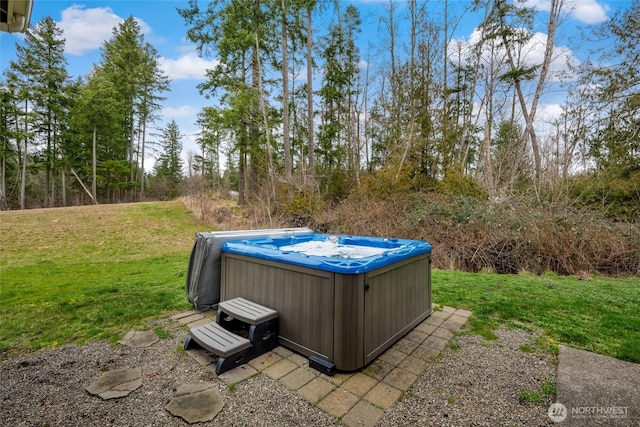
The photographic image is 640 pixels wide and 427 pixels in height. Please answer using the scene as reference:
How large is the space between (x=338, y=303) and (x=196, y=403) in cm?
108

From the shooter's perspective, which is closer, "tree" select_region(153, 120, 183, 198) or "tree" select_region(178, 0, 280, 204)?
"tree" select_region(178, 0, 280, 204)

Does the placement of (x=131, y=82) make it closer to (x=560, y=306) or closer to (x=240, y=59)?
(x=240, y=59)

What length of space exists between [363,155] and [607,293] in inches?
367

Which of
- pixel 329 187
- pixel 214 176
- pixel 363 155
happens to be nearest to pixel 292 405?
pixel 329 187

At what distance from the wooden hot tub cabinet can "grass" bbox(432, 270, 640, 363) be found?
2.77 ft

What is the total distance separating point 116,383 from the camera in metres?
1.98

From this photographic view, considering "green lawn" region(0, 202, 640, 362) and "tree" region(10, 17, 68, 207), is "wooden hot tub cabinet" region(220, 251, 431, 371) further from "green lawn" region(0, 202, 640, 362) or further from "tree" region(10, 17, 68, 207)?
"tree" region(10, 17, 68, 207)

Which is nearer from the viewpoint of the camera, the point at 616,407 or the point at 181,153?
the point at 616,407

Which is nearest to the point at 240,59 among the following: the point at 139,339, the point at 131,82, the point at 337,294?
the point at 131,82

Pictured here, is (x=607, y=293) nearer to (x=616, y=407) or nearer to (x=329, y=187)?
(x=616, y=407)

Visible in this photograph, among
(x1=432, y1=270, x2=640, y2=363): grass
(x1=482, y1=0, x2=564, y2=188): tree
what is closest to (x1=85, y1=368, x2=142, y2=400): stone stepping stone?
(x1=432, y1=270, x2=640, y2=363): grass

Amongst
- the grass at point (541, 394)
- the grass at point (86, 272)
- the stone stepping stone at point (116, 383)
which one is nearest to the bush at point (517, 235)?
the grass at point (541, 394)

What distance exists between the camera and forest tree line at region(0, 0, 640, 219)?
22.7ft

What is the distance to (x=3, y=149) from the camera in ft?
49.7
